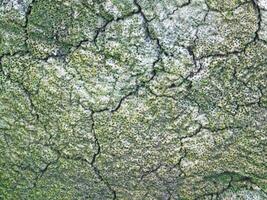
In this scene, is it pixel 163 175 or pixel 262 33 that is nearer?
pixel 262 33

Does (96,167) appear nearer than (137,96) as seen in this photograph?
No

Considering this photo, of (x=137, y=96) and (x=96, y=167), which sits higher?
(x=137, y=96)

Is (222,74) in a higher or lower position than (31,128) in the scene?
higher

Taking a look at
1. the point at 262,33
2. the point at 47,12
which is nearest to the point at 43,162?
the point at 47,12

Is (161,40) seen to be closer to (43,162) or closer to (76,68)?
(76,68)

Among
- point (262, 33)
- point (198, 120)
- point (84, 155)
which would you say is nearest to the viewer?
point (262, 33)

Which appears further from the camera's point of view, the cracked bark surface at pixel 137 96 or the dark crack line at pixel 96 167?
the dark crack line at pixel 96 167

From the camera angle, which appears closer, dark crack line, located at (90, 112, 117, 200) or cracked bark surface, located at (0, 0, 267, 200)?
cracked bark surface, located at (0, 0, 267, 200)

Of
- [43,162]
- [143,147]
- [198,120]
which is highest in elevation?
[198,120]
